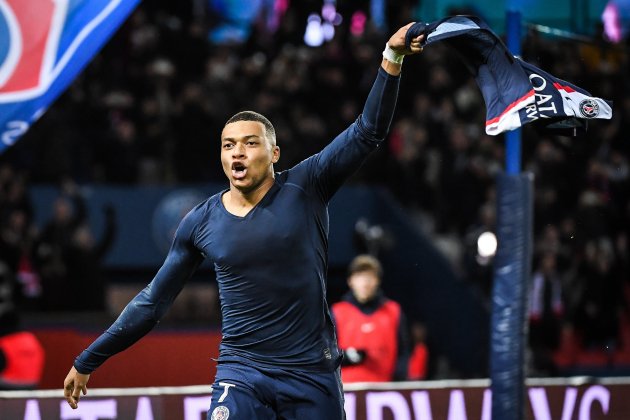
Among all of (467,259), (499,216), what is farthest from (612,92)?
(499,216)

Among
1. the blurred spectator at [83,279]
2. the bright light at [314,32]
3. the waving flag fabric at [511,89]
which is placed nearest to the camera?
the waving flag fabric at [511,89]

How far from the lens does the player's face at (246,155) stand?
16.9ft

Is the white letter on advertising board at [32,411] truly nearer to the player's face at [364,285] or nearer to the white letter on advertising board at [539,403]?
the player's face at [364,285]

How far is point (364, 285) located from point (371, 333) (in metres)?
0.39

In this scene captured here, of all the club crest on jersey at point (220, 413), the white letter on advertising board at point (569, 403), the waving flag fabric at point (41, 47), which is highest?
the waving flag fabric at point (41, 47)

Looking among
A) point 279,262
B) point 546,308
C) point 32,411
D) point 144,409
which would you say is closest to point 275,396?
point 279,262

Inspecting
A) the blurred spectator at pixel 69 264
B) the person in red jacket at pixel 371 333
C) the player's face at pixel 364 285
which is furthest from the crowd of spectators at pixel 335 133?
the player's face at pixel 364 285

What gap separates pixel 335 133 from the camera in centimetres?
1486

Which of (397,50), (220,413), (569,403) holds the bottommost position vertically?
(569,403)

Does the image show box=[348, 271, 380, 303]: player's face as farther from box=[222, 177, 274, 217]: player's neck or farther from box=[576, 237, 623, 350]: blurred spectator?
box=[576, 237, 623, 350]: blurred spectator

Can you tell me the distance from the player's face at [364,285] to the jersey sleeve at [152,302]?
3613 mm

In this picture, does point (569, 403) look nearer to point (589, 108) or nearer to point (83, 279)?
point (589, 108)

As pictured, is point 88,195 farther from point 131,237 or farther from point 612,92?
point 612,92

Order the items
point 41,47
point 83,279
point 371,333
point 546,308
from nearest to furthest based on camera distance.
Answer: point 41,47
point 371,333
point 83,279
point 546,308
